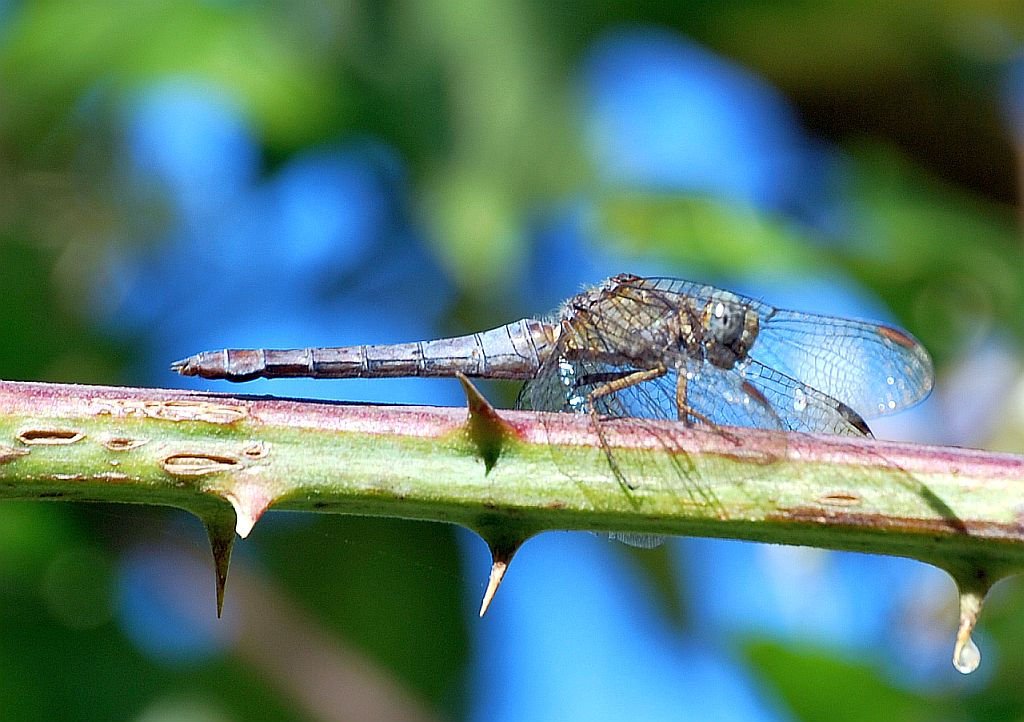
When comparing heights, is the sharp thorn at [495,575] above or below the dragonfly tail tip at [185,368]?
below

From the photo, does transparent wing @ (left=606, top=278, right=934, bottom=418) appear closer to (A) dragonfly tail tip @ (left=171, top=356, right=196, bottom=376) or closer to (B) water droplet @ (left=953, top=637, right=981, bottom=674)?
(A) dragonfly tail tip @ (left=171, top=356, right=196, bottom=376)

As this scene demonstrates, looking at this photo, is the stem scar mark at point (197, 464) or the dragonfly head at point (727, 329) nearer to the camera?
the stem scar mark at point (197, 464)

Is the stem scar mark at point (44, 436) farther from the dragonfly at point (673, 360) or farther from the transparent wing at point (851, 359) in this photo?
the transparent wing at point (851, 359)

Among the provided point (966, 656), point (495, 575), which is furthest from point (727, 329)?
point (495, 575)

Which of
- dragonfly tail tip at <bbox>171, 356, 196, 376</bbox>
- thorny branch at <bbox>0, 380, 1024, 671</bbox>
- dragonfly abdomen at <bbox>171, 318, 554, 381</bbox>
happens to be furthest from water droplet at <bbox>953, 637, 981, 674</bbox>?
dragonfly tail tip at <bbox>171, 356, 196, 376</bbox>

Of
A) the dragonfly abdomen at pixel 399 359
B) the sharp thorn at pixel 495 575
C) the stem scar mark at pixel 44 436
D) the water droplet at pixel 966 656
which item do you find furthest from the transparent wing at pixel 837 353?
the stem scar mark at pixel 44 436

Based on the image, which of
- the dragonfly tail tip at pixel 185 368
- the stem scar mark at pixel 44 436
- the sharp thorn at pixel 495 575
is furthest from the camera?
the dragonfly tail tip at pixel 185 368

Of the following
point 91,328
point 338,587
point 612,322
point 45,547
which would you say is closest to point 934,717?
point 612,322

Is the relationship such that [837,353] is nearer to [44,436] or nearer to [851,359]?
[851,359]
